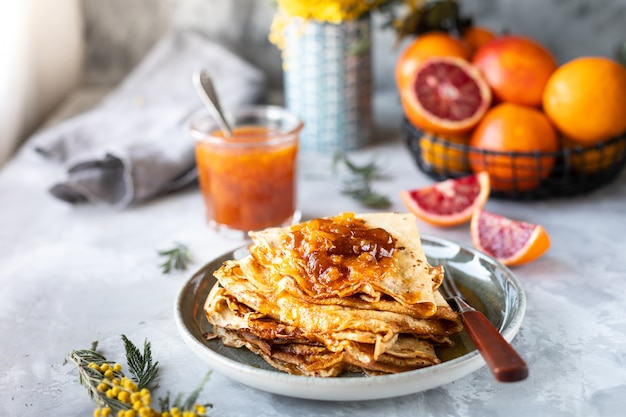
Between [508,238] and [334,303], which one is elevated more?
[334,303]

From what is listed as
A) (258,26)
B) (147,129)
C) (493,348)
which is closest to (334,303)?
(493,348)

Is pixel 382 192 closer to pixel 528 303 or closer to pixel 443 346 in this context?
pixel 528 303

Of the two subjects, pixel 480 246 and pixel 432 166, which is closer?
pixel 480 246

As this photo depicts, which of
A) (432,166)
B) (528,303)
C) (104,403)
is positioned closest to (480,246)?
(528,303)

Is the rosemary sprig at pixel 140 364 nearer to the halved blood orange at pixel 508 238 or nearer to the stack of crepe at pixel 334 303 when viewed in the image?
the stack of crepe at pixel 334 303

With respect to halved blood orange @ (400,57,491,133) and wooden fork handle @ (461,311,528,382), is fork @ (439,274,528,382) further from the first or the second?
halved blood orange @ (400,57,491,133)

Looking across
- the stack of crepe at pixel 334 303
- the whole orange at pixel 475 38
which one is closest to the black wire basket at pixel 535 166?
the whole orange at pixel 475 38

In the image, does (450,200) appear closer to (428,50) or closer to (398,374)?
(428,50)
